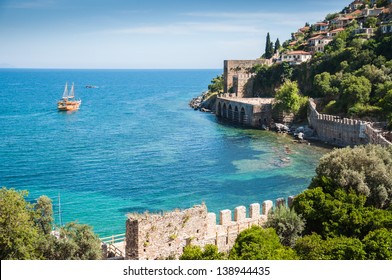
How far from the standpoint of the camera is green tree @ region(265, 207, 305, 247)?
1694cm

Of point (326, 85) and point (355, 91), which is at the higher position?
point (326, 85)

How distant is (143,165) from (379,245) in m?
27.5

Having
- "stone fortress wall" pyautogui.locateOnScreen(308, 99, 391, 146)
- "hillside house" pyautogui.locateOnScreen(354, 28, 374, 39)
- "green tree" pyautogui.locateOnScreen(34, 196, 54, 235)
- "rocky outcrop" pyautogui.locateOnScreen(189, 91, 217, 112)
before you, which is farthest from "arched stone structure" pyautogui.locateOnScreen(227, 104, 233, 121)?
"green tree" pyautogui.locateOnScreen(34, 196, 54, 235)

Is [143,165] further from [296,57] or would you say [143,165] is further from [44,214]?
[296,57]

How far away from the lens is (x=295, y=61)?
74875 millimetres

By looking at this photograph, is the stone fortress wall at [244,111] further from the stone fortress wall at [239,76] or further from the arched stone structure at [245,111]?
the stone fortress wall at [239,76]

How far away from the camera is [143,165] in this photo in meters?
39.9

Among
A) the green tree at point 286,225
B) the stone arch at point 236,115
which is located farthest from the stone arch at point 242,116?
the green tree at point 286,225

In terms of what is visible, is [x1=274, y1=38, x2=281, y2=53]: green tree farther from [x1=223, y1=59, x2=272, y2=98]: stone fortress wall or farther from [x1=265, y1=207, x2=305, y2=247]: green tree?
[x1=265, y1=207, x2=305, y2=247]: green tree

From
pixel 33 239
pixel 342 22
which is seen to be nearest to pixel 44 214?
pixel 33 239

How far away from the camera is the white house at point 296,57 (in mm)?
74938

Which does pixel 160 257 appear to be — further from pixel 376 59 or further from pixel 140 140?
pixel 376 59

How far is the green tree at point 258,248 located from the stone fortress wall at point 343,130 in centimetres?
2532

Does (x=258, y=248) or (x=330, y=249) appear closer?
(x=258, y=248)
